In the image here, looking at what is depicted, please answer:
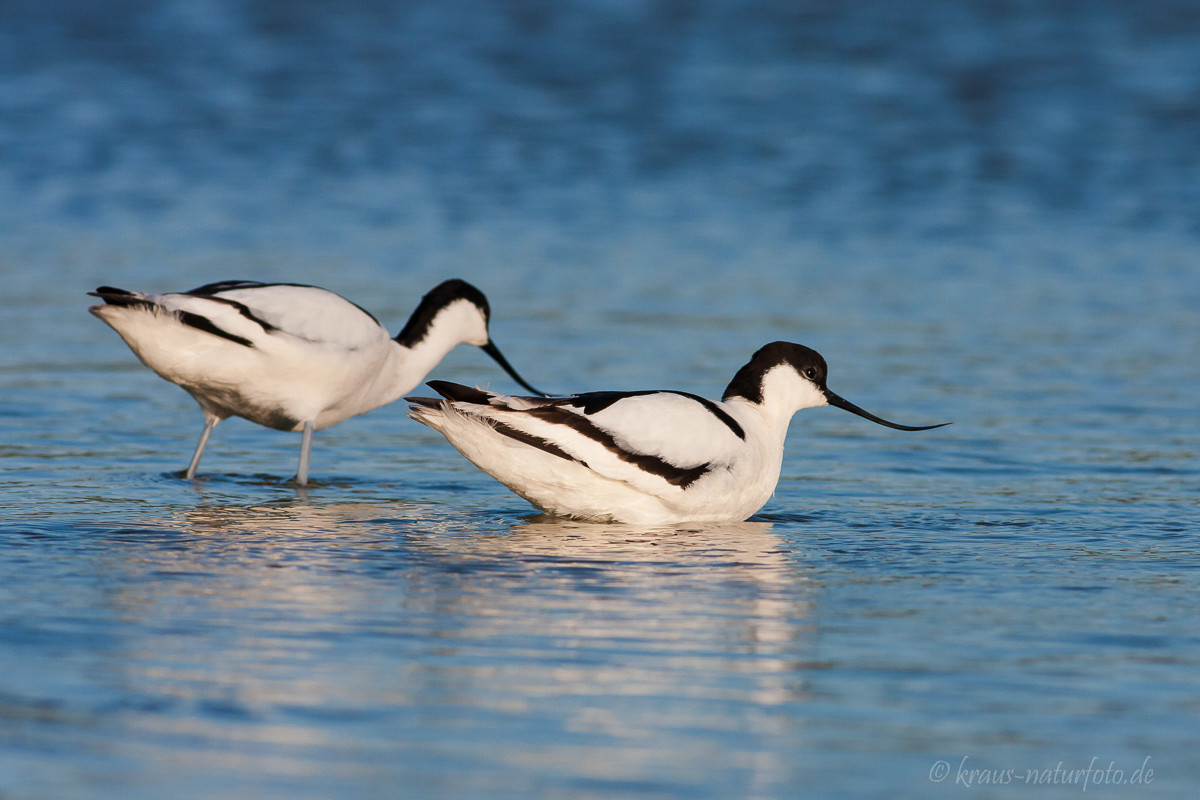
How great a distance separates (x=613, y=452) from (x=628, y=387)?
2911mm

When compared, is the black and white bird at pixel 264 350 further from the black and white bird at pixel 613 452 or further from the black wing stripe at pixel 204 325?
the black and white bird at pixel 613 452

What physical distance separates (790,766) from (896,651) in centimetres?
104

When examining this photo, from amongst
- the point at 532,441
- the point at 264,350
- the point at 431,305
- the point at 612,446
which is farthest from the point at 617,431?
the point at 431,305

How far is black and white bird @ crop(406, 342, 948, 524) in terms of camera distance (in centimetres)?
677

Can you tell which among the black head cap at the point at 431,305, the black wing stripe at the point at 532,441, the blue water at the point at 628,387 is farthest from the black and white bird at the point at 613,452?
the black head cap at the point at 431,305

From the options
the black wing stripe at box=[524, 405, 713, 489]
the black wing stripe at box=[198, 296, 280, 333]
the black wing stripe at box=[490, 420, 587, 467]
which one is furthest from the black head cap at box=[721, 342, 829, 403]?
the black wing stripe at box=[198, 296, 280, 333]

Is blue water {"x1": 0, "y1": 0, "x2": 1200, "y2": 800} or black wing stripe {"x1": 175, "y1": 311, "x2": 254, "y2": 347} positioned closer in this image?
blue water {"x1": 0, "y1": 0, "x2": 1200, "y2": 800}

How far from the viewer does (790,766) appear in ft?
13.2

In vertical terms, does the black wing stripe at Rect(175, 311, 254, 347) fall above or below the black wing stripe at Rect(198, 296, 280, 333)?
below

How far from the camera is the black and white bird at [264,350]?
7527mm

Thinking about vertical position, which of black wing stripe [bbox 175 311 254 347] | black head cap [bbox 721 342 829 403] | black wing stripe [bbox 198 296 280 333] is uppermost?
black wing stripe [bbox 198 296 280 333]

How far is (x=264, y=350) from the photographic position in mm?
7758

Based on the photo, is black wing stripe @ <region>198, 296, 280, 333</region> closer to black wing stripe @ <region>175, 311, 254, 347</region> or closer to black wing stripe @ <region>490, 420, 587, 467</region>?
black wing stripe @ <region>175, 311, 254, 347</region>

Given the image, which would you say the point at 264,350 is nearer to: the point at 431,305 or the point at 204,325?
the point at 204,325
